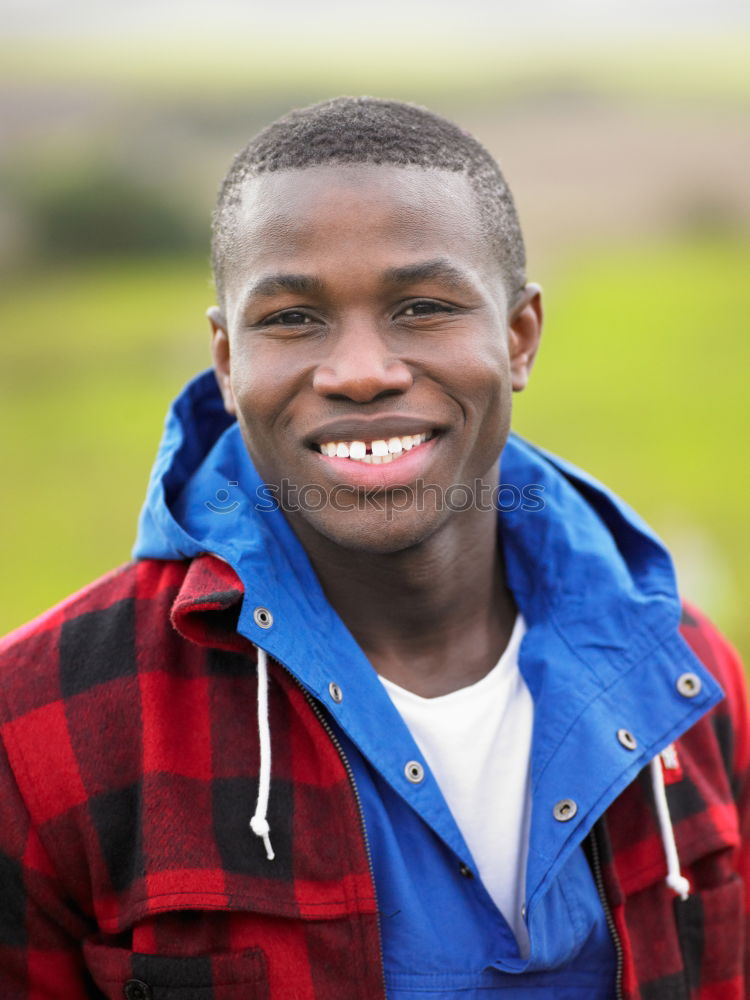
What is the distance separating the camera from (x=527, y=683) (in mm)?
2172

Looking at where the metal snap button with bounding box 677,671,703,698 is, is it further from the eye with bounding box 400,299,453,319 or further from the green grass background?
the green grass background

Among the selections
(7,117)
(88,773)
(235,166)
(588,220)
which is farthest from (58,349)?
(88,773)

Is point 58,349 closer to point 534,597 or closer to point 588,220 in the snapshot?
point 588,220

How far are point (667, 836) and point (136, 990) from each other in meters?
1.00

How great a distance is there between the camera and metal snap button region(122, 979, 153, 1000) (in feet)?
5.85

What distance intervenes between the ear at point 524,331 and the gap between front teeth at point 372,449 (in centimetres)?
38

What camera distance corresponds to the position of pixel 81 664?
75.9 inches

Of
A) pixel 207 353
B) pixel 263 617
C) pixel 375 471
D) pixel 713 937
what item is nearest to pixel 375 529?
pixel 375 471

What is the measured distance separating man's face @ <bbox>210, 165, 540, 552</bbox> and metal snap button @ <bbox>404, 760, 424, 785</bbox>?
1.26 ft

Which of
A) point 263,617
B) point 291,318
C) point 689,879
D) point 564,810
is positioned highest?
point 291,318

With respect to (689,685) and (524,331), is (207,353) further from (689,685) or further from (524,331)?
(689,685)

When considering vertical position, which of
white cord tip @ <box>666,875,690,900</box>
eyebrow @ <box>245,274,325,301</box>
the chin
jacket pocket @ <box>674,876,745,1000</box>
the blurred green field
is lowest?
jacket pocket @ <box>674,876,745,1000</box>

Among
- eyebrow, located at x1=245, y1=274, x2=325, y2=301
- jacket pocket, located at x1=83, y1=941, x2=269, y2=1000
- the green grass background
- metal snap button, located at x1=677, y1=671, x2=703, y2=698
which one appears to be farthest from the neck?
the green grass background

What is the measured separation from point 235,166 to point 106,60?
4.60 meters
